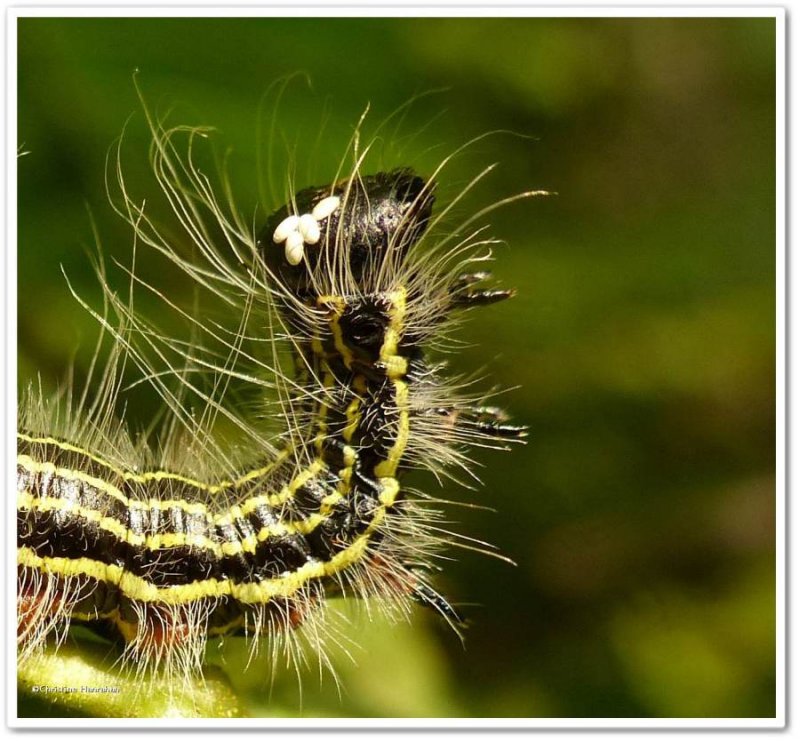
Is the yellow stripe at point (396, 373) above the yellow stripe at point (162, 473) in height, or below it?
above

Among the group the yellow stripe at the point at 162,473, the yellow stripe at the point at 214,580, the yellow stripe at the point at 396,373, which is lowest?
the yellow stripe at the point at 214,580

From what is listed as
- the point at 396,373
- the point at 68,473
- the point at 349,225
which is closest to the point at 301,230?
the point at 349,225

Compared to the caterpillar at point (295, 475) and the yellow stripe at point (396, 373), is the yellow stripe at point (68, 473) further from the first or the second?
the yellow stripe at point (396, 373)

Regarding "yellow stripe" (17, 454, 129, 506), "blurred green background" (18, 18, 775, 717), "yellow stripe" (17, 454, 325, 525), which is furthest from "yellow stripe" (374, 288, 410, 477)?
"blurred green background" (18, 18, 775, 717)

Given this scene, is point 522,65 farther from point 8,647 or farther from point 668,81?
point 8,647

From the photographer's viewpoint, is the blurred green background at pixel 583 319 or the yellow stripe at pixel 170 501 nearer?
the yellow stripe at pixel 170 501

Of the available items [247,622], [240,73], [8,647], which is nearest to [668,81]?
[240,73]

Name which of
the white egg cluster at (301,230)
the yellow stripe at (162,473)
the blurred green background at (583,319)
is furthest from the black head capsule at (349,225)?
the blurred green background at (583,319)
